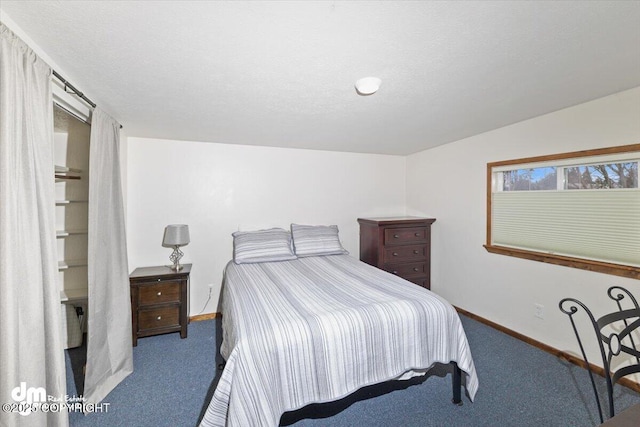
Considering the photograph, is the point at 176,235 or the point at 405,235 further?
the point at 405,235

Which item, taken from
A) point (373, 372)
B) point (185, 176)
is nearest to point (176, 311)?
point (185, 176)

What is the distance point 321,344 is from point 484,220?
2516 mm

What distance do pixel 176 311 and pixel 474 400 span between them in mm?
2751

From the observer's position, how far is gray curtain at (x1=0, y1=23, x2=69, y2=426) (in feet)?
3.49

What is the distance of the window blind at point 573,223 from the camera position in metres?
2.01

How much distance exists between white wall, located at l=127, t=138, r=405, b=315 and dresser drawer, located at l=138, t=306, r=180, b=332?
477 mm

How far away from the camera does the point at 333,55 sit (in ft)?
4.75

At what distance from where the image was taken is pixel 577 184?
2.31 meters

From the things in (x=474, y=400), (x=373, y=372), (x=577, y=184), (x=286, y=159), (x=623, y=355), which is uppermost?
(x=286, y=159)

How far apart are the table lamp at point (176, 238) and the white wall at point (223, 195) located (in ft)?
0.59

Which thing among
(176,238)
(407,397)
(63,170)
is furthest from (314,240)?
(63,170)

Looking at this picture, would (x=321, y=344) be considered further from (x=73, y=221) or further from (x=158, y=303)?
(x=73, y=221)

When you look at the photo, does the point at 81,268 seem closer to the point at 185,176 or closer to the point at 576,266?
the point at 185,176

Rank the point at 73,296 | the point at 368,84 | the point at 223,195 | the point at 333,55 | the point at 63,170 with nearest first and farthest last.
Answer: the point at 333,55 → the point at 368,84 → the point at 63,170 → the point at 73,296 → the point at 223,195
